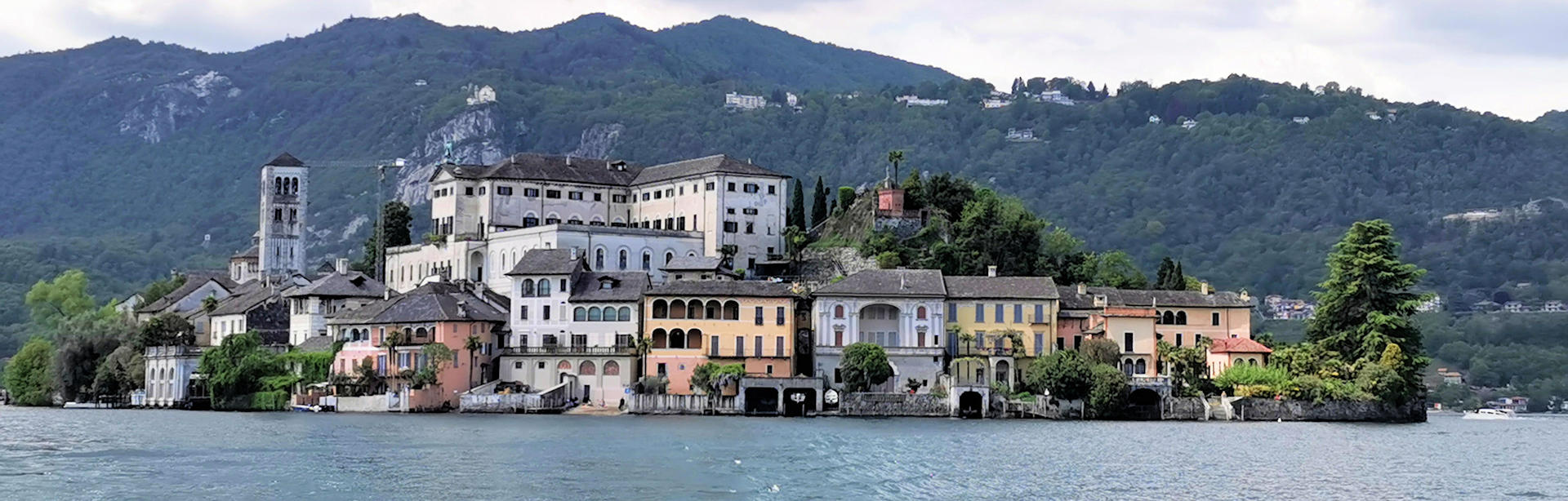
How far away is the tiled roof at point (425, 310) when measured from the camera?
99938mm

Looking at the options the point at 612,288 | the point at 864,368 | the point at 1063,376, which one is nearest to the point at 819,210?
the point at 612,288

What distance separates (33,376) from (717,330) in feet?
143

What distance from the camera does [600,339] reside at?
101 m

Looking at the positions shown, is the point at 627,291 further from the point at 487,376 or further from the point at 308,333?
the point at 308,333

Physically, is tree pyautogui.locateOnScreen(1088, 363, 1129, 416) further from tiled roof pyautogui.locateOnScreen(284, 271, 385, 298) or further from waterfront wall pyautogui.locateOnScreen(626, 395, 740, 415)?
tiled roof pyautogui.locateOnScreen(284, 271, 385, 298)

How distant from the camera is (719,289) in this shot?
99.6 metres

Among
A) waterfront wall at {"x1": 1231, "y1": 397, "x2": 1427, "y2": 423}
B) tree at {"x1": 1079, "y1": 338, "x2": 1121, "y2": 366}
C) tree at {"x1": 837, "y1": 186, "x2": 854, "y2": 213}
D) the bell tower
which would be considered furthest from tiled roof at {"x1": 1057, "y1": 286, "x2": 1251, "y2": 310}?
the bell tower

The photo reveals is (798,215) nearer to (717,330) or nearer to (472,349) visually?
(717,330)

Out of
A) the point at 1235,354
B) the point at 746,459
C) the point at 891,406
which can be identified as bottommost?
the point at 746,459

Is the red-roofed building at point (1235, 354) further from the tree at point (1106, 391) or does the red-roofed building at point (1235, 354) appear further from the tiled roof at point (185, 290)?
the tiled roof at point (185, 290)

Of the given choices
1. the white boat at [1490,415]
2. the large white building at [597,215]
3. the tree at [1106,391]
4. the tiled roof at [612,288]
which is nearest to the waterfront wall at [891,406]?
the tree at [1106,391]

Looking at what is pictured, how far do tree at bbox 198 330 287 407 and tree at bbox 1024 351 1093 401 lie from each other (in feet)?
124

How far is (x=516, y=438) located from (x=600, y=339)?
2760 cm

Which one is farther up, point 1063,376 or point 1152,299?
point 1152,299
